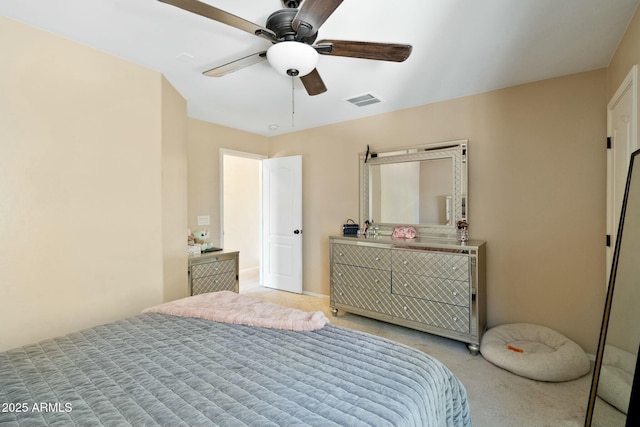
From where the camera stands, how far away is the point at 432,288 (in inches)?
108

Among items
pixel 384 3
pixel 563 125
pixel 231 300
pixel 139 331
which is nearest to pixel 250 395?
pixel 139 331

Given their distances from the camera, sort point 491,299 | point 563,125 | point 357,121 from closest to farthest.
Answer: point 563,125 → point 491,299 → point 357,121

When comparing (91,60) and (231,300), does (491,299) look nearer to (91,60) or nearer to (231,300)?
(231,300)

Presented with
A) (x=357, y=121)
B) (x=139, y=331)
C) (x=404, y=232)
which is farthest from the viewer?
(x=357, y=121)

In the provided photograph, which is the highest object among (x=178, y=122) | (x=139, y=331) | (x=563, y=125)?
(x=178, y=122)

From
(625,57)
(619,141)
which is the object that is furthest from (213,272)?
(625,57)

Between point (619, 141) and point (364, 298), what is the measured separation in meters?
2.58

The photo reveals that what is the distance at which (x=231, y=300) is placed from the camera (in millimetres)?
2018

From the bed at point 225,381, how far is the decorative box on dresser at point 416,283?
1.43 meters

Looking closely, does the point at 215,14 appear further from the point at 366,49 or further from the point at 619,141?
the point at 619,141

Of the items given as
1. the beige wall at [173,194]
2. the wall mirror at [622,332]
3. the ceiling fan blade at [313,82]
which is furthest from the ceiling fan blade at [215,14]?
the wall mirror at [622,332]

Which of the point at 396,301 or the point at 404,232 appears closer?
the point at 396,301

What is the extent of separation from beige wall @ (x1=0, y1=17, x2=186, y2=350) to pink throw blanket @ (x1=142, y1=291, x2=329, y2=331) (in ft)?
2.29

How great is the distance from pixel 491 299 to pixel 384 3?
2.85m
